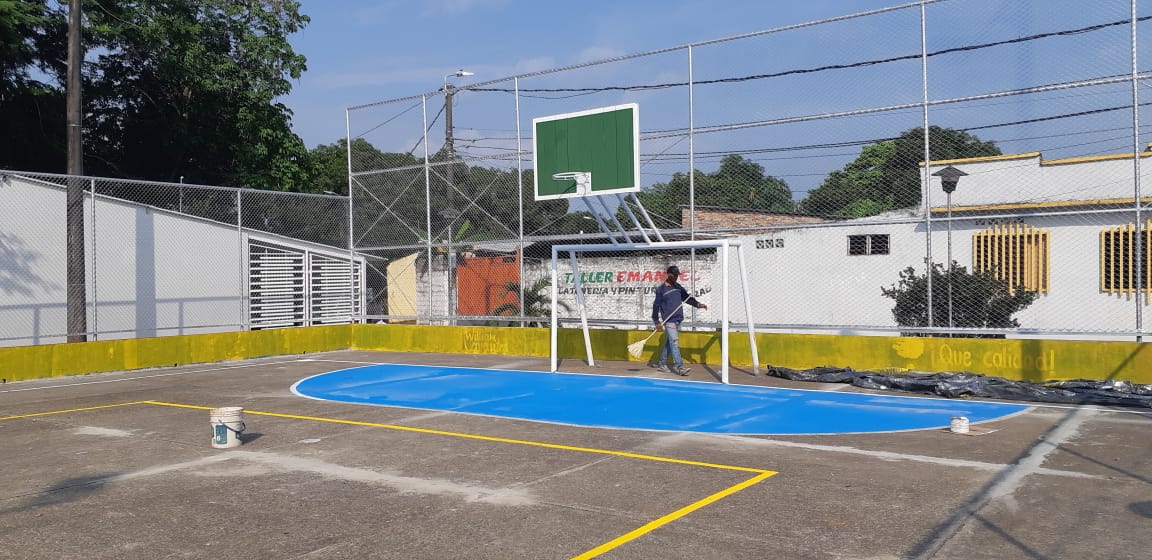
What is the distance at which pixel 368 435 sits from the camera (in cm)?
1050

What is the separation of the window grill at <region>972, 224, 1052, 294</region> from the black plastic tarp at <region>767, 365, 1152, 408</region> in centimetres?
767

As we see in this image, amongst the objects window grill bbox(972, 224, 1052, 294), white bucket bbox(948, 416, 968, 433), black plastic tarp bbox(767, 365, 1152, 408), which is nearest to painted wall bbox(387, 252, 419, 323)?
black plastic tarp bbox(767, 365, 1152, 408)

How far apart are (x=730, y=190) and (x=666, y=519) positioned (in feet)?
36.6

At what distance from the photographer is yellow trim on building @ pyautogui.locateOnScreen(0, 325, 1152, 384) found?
13.6 meters

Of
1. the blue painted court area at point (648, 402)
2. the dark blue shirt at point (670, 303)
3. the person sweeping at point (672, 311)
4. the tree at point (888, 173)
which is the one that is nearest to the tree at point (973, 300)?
the tree at point (888, 173)

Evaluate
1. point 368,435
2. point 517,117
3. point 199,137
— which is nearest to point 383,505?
point 368,435

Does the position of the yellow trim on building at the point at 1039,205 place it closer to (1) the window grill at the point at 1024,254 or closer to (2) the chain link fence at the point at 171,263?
(1) the window grill at the point at 1024,254

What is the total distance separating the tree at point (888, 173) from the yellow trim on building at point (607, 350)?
2.47 meters

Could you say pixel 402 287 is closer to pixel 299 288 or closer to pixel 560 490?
pixel 299 288

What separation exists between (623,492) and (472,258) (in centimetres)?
Answer: 1445

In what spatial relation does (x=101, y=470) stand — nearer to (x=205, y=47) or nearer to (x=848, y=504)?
(x=848, y=504)

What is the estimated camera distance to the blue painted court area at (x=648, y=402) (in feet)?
36.0

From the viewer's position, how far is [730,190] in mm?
17016

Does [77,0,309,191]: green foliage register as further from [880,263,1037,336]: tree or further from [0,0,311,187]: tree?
[880,263,1037,336]: tree
